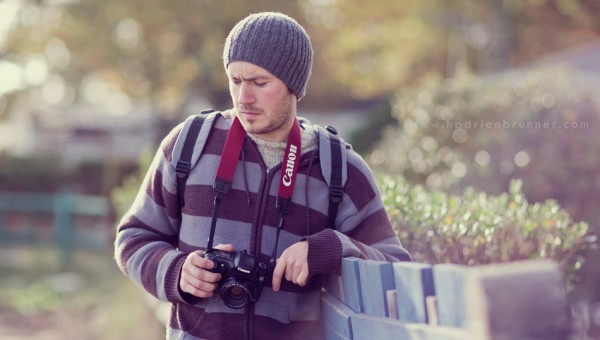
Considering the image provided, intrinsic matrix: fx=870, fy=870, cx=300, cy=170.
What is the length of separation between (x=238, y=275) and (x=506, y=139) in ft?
16.8

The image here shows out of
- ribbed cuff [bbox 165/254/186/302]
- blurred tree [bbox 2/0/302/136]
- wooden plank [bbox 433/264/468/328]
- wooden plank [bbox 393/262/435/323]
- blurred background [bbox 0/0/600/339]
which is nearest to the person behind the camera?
wooden plank [bbox 433/264/468/328]

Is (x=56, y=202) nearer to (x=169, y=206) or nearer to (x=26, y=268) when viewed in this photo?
(x=26, y=268)

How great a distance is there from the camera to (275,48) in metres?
2.81

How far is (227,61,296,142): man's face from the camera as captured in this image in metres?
2.76

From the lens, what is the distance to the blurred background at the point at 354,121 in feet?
14.0

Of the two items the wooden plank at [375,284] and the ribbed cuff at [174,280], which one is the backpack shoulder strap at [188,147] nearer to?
the ribbed cuff at [174,280]

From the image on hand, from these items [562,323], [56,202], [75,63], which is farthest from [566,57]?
[562,323]

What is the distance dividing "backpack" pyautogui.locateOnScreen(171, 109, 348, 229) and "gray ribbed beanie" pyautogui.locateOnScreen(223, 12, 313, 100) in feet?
0.71

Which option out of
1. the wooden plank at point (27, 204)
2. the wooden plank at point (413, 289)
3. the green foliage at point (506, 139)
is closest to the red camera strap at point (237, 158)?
the wooden plank at point (413, 289)

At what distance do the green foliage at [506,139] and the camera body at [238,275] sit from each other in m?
4.47

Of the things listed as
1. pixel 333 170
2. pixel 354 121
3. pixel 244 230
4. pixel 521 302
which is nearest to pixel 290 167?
pixel 333 170

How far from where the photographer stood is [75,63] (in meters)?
23.7

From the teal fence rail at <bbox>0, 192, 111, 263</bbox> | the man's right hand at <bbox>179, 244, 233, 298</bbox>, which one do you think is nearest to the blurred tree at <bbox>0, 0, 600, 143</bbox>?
the teal fence rail at <bbox>0, 192, 111, 263</bbox>

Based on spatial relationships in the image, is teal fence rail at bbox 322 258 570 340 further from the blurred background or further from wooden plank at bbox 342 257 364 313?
the blurred background
